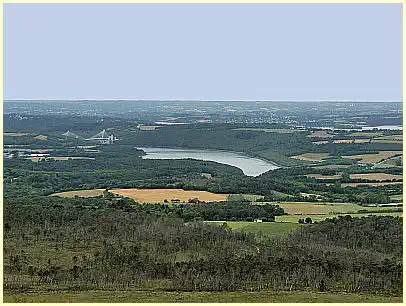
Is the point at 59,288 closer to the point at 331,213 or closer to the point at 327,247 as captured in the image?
the point at 327,247

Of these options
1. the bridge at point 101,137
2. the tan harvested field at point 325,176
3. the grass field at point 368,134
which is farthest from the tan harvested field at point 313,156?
the bridge at point 101,137

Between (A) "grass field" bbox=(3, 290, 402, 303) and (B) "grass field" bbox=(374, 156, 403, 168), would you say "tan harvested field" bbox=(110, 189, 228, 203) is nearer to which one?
(B) "grass field" bbox=(374, 156, 403, 168)

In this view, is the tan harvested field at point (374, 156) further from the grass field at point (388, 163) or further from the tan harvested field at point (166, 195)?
the tan harvested field at point (166, 195)

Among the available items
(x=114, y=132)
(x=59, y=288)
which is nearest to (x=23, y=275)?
(x=59, y=288)

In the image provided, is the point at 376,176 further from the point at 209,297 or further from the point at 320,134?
the point at 209,297

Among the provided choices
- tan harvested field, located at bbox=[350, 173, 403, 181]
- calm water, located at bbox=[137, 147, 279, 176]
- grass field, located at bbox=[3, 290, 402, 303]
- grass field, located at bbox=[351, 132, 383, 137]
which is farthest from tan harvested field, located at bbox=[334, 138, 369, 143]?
grass field, located at bbox=[3, 290, 402, 303]

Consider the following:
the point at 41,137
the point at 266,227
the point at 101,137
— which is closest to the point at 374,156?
the point at 266,227
